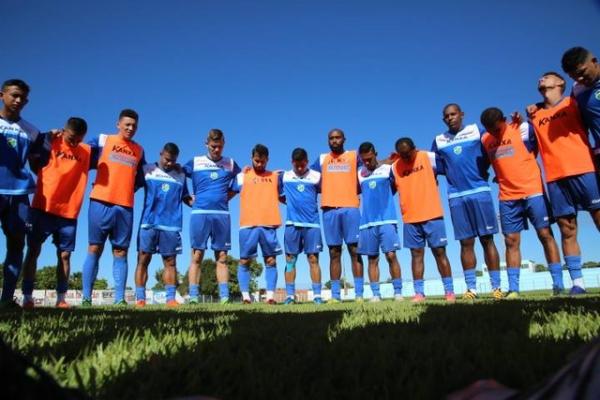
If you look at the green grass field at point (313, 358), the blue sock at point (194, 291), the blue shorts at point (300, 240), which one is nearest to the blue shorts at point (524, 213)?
the blue shorts at point (300, 240)

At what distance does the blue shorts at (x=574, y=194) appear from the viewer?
239 inches

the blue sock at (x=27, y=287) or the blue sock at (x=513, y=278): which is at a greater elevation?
the blue sock at (x=27, y=287)

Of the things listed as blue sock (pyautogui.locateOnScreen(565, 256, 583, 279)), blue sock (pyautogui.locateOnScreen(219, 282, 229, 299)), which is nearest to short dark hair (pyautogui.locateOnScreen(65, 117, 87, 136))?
blue sock (pyautogui.locateOnScreen(219, 282, 229, 299))

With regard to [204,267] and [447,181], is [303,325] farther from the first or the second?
[204,267]

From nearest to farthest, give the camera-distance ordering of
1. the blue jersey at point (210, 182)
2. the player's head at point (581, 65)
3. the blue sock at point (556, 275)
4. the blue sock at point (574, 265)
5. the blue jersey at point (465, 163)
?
1. the player's head at point (581, 65)
2. the blue sock at point (574, 265)
3. the blue sock at point (556, 275)
4. the blue jersey at point (465, 163)
5. the blue jersey at point (210, 182)

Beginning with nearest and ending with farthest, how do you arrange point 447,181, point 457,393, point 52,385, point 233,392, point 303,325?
1. point 52,385
2. point 457,393
3. point 233,392
4. point 303,325
5. point 447,181

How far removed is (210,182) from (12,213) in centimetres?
428

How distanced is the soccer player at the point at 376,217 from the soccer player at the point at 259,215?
2.14 m

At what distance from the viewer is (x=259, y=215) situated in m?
9.88

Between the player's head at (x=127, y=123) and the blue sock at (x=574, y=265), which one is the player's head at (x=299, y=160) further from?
the blue sock at (x=574, y=265)

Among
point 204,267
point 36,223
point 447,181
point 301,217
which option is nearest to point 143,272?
point 36,223

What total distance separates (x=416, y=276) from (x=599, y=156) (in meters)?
3.77

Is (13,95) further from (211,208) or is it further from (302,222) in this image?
(302,222)

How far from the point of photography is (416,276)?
830 cm
